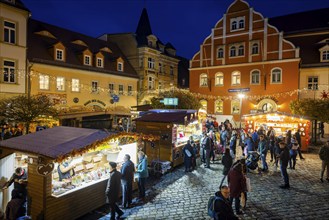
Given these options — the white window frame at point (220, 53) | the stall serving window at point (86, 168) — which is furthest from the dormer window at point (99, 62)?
the stall serving window at point (86, 168)

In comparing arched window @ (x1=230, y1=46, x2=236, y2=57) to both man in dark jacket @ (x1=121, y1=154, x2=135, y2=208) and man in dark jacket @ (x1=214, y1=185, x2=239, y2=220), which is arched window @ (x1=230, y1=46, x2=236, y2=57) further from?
man in dark jacket @ (x1=214, y1=185, x2=239, y2=220)

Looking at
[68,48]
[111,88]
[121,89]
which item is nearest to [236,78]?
[121,89]

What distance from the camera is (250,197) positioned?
924cm

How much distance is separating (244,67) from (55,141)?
25479 mm

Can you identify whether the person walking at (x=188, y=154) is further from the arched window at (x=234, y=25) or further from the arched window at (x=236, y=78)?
the arched window at (x=234, y=25)

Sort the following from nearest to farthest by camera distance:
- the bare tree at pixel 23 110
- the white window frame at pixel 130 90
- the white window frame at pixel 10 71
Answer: the bare tree at pixel 23 110 < the white window frame at pixel 10 71 < the white window frame at pixel 130 90

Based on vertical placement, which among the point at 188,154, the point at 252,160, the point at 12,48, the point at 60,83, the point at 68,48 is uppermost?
the point at 68,48

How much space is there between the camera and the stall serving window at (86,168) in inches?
301

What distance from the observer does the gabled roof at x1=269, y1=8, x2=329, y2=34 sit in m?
30.0

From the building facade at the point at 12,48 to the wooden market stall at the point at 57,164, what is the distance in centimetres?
1365

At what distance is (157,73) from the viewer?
119 ft

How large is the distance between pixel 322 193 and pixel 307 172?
3113 mm

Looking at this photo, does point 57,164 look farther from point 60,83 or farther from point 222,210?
point 60,83

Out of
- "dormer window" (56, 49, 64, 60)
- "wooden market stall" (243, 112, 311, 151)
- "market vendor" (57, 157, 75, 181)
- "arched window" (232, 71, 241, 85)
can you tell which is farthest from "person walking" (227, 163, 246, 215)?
"arched window" (232, 71, 241, 85)
